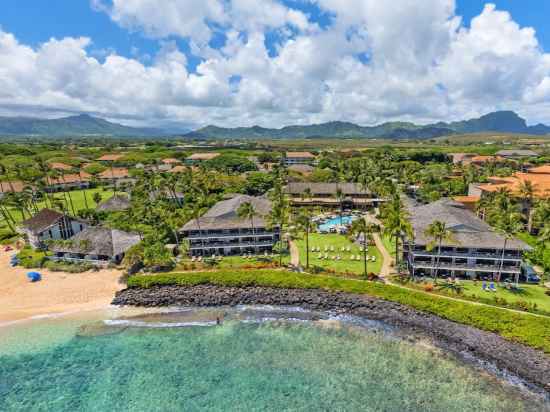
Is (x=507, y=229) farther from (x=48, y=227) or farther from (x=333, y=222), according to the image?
(x=48, y=227)

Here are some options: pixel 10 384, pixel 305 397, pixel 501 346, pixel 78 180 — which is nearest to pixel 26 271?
pixel 10 384

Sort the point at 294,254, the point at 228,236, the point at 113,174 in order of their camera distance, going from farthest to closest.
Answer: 1. the point at 113,174
2. the point at 294,254
3. the point at 228,236

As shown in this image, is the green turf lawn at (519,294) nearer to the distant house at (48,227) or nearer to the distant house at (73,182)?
the distant house at (48,227)

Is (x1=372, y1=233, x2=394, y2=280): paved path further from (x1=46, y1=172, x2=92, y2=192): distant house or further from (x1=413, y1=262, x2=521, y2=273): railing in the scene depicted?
(x1=46, y1=172, x2=92, y2=192): distant house

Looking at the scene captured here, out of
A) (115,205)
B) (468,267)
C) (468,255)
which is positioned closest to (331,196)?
(468,255)

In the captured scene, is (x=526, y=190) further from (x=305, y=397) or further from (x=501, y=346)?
(x=305, y=397)

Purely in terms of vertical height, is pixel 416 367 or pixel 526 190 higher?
pixel 526 190

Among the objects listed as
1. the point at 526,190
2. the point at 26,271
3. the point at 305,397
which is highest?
the point at 526,190
